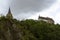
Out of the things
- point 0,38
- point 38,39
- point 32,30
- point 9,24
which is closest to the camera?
point 0,38

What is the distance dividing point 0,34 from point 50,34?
29.7 m

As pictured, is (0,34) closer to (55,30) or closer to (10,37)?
(10,37)

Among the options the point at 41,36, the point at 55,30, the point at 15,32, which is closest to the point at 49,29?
the point at 55,30

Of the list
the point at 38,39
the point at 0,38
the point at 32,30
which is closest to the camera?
the point at 0,38

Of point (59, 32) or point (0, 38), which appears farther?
point (59, 32)

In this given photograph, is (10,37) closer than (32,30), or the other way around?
(10,37)

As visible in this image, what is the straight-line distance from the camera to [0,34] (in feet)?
155

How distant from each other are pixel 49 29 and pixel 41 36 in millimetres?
7559

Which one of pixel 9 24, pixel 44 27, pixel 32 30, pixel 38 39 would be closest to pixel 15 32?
pixel 9 24

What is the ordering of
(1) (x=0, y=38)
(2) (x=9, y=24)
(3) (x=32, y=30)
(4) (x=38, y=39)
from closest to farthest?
(1) (x=0, y=38) → (2) (x=9, y=24) → (4) (x=38, y=39) → (3) (x=32, y=30)

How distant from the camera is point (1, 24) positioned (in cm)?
4962

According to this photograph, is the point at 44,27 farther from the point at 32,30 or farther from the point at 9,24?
the point at 9,24

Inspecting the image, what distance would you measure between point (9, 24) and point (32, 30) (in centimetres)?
2679

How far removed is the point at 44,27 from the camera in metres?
81.6
